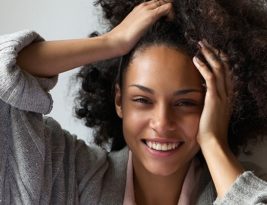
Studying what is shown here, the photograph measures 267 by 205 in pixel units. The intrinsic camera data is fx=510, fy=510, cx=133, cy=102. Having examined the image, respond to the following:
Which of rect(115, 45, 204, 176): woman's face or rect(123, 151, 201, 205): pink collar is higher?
rect(115, 45, 204, 176): woman's face

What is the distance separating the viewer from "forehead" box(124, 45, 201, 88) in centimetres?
101

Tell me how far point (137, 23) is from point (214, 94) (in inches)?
8.3

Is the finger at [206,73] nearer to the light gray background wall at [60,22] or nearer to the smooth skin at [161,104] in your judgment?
the smooth skin at [161,104]

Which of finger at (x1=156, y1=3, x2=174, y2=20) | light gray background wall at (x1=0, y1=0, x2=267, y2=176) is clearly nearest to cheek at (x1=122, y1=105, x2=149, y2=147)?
finger at (x1=156, y1=3, x2=174, y2=20)

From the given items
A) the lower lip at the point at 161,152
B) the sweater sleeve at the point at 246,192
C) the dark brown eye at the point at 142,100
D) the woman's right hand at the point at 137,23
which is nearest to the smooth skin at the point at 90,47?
the woman's right hand at the point at 137,23

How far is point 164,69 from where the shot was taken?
1.01 metres

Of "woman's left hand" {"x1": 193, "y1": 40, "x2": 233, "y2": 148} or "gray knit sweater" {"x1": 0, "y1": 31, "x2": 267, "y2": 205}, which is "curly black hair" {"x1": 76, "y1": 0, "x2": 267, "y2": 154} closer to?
"woman's left hand" {"x1": 193, "y1": 40, "x2": 233, "y2": 148}

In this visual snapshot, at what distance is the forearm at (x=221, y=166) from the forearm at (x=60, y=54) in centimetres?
28

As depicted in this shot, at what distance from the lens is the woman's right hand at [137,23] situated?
3.34 feet

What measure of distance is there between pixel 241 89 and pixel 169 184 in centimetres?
30

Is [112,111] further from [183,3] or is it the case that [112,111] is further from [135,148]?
[183,3]

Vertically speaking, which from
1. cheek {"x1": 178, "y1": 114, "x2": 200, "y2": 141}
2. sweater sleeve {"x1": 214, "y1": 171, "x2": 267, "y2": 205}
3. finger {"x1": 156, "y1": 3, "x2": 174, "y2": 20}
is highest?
finger {"x1": 156, "y1": 3, "x2": 174, "y2": 20}

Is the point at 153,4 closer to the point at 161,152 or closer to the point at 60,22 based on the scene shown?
the point at 161,152

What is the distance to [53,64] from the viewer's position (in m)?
0.99
